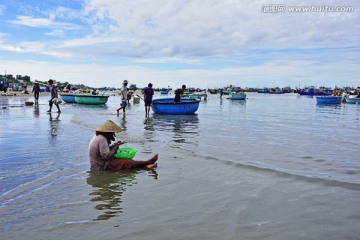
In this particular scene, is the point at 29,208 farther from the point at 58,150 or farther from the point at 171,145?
the point at 171,145

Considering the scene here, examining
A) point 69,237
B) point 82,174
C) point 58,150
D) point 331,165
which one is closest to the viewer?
point 69,237

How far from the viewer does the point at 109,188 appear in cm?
595

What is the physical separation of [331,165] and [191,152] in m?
3.79

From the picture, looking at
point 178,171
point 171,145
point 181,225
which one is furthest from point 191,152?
point 181,225

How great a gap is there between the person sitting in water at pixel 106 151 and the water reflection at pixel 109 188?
0.53 ft

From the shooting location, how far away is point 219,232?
4184 millimetres

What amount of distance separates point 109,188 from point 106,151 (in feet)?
3.52

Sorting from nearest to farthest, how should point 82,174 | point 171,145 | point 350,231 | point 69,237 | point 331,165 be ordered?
1. point 69,237
2. point 350,231
3. point 82,174
4. point 331,165
5. point 171,145

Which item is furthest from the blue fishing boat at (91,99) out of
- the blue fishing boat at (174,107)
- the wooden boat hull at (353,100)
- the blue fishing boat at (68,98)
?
the wooden boat hull at (353,100)

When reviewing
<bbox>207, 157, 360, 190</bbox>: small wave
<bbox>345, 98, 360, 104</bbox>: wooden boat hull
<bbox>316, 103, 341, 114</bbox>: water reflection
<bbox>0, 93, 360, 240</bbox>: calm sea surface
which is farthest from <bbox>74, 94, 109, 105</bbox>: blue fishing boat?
<bbox>345, 98, 360, 104</bbox>: wooden boat hull

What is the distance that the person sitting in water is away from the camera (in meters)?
6.73

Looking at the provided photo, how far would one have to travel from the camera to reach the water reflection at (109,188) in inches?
195

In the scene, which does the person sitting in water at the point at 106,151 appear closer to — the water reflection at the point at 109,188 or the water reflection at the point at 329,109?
the water reflection at the point at 109,188

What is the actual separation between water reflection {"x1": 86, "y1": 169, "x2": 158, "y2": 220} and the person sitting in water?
0.16 m
